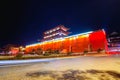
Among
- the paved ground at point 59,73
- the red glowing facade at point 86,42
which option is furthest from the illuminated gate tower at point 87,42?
the paved ground at point 59,73

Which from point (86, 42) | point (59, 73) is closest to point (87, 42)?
point (86, 42)

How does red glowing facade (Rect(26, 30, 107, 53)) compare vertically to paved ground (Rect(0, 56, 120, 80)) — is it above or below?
above

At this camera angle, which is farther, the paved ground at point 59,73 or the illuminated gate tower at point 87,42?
the illuminated gate tower at point 87,42

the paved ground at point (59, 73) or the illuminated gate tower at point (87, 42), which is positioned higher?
the illuminated gate tower at point (87, 42)

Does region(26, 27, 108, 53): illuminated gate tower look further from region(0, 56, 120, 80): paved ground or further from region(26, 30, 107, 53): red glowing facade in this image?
region(0, 56, 120, 80): paved ground

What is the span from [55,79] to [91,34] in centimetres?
5643

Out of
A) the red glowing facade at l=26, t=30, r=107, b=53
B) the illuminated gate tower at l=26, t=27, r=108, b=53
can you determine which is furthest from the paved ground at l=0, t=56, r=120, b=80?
the red glowing facade at l=26, t=30, r=107, b=53

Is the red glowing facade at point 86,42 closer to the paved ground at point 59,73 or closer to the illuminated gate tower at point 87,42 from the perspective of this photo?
the illuminated gate tower at point 87,42

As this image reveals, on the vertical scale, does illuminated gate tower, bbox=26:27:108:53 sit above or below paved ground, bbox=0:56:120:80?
above

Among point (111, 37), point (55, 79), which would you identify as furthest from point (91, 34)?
point (55, 79)

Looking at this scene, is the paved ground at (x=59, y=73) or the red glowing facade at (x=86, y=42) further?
the red glowing facade at (x=86, y=42)

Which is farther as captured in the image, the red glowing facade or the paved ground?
the red glowing facade

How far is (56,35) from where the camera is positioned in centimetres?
10362

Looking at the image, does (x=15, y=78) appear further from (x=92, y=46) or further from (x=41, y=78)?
(x=92, y=46)
